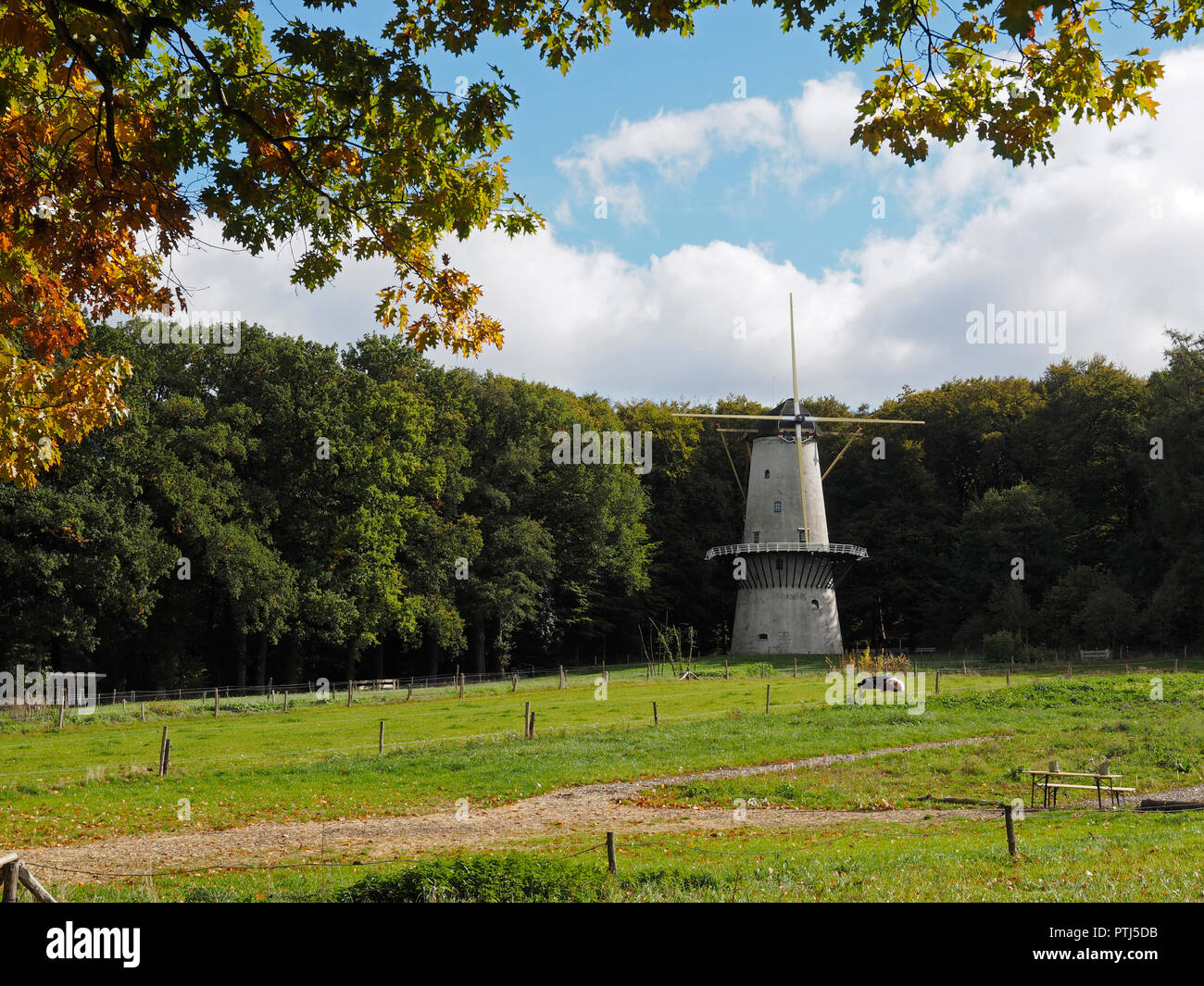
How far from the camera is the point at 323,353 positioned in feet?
164

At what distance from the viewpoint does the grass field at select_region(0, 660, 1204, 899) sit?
10.0m

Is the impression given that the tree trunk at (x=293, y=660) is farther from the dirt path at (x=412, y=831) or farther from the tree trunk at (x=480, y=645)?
the dirt path at (x=412, y=831)

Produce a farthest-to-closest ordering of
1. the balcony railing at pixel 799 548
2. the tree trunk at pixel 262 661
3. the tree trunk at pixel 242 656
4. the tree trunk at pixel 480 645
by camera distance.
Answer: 1. the balcony railing at pixel 799 548
2. the tree trunk at pixel 480 645
3. the tree trunk at pixel 262 661
4. the tree trunk at pixel 242 656

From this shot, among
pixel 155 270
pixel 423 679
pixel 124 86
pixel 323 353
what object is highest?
pixel 323 353

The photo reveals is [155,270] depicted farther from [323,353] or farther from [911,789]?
[323,353]

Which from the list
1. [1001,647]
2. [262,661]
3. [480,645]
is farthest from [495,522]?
[1001,647]

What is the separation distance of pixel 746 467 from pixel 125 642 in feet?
136

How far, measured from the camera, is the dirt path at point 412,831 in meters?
13.1

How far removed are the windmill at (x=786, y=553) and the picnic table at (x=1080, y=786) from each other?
39394 mm

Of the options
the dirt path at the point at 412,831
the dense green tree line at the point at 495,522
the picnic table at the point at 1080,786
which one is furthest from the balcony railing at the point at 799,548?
the dirt path at the point at 412,831

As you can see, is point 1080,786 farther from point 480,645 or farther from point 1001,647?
point 480,645

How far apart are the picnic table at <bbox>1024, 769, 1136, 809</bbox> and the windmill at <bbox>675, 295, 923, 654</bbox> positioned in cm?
3939

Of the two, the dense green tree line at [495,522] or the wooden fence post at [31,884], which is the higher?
the dense green tree line at [495,522]
